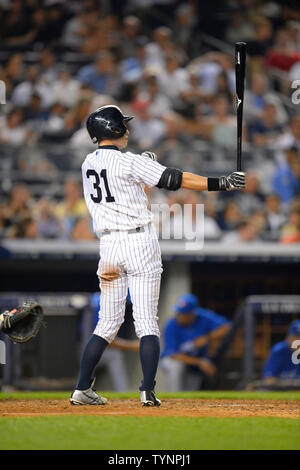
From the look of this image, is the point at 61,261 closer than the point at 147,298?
No

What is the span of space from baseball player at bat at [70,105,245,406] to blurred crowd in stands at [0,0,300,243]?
5483 mm

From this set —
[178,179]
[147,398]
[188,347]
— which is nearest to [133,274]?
[178,179]

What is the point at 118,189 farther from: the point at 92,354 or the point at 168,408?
the point at 168,408

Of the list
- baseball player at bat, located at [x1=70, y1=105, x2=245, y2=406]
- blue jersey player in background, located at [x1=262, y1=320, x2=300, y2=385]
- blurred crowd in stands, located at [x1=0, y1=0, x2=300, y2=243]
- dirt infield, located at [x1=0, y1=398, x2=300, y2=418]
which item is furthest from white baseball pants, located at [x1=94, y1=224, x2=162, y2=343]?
blurred crowd in stands, located at [x1=0, y1=0, x2=300, y2=243]

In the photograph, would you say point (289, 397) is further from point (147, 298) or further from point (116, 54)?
point (116, 54)

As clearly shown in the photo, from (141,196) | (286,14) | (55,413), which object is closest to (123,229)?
(141,196)

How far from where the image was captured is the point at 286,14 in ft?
50.6

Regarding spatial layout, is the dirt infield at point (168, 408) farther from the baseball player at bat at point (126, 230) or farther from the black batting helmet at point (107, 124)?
the black batting helmet at point (107, 124)

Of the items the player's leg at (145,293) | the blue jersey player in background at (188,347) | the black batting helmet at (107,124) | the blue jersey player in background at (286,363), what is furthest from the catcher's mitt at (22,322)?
the blue jersey player in background at (188,347)

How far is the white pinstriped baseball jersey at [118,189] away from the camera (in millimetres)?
5414

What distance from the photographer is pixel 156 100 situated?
13.6 metres

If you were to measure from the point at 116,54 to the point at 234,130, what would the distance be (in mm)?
2289

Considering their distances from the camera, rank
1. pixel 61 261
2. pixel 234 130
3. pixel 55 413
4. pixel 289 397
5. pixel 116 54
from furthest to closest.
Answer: pixel 116 54, pixel 234 130, pixel 61 261, pixel 289 397, pixel 55 413

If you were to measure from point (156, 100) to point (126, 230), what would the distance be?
27.2 feet
